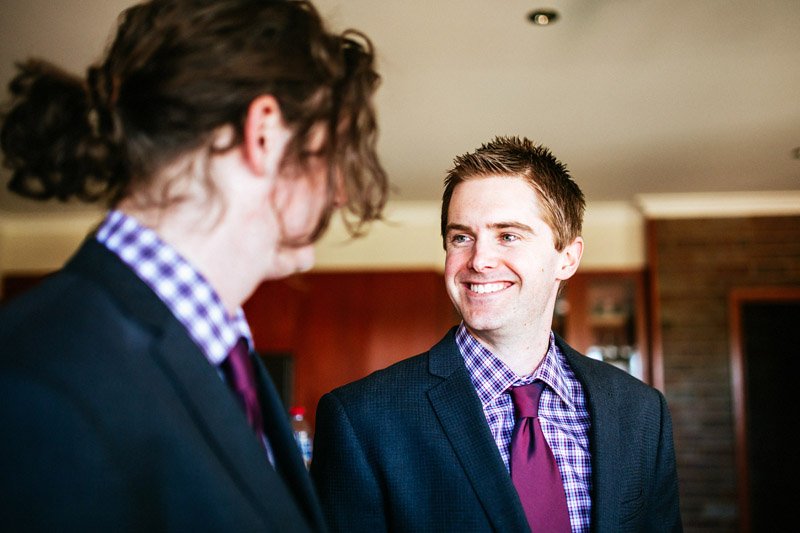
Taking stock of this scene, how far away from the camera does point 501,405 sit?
1513 mm

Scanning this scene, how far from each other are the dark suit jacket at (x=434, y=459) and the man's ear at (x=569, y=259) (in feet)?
0.89

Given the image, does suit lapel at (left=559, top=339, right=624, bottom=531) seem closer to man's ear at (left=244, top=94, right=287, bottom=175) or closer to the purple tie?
A: the purple tie

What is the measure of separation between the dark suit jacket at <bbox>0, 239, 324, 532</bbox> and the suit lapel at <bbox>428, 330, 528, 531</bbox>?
24.5 inches

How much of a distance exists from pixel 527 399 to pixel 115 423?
3.23 ft

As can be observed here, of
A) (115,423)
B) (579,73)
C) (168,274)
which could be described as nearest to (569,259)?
(168,274)

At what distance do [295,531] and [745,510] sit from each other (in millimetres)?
5329

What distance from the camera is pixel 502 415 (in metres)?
1.50

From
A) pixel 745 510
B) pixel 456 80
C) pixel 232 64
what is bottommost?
pixel 745 510

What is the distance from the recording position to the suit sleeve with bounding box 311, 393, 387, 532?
1413 millimetres

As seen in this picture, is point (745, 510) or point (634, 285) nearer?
point (745, 510)

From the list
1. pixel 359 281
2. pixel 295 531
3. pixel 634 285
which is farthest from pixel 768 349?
pixel 295 531

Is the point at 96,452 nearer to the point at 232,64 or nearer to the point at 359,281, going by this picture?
the point at 232,64

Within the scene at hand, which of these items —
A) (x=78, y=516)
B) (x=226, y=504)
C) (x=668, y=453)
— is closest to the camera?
(x=78, y=516)

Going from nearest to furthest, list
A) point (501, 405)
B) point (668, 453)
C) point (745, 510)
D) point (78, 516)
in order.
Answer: point (78, 516), point (501, 405), point (668, 453), point (745, 510)
